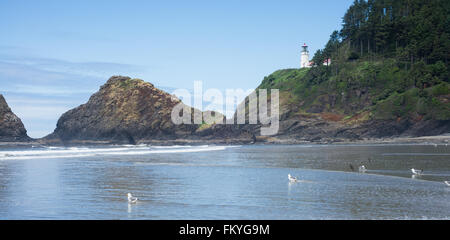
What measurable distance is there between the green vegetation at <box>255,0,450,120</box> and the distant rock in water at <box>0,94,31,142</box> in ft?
208

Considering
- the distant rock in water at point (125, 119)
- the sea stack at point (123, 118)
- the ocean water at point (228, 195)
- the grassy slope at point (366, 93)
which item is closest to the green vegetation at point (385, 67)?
the grassy slope at point (366, 93)

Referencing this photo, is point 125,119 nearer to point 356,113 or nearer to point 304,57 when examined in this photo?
point 356,113

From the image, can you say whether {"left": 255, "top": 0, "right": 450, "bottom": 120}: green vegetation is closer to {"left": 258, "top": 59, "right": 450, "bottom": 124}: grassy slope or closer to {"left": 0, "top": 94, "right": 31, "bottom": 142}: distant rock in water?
{"left": 258, "top": 59, "right": 450, "bottom": 124}: grassy slope

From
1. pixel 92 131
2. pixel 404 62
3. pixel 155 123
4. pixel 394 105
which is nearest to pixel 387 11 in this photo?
pixel 404 62

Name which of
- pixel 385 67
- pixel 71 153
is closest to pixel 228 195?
pixel 71 153

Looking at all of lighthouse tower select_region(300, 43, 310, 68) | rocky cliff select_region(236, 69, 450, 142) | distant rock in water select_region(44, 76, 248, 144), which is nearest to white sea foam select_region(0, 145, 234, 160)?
distant rock in water select_region(44, 76, 248, 144)

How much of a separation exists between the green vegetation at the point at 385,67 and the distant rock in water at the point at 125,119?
108ft

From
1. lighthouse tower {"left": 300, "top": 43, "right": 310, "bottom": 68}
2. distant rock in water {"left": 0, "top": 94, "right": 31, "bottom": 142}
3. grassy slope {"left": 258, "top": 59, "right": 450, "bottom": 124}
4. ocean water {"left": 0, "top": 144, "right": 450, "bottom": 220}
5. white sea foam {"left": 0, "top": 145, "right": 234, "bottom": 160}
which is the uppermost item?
lighthouse tower {"left": 300, "top": 43, "right": 310, "bottom": 68}

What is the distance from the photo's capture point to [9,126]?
83062mm

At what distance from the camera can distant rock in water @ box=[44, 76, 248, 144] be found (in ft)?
305

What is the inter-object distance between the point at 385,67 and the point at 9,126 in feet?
272

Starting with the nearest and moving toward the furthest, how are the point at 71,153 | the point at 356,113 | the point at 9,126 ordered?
the point at 71,153 < the point at 9,126 < the point at 356,113

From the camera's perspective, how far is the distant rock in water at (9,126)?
81812 millimetres
